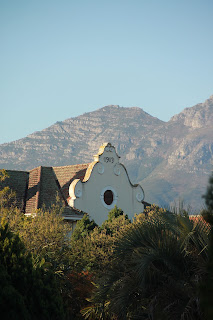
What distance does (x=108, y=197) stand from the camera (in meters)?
34.3

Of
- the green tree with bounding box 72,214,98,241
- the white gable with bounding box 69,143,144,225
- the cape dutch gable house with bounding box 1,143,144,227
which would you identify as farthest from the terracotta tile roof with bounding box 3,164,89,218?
the green tree with bounding box 72,214,98,241

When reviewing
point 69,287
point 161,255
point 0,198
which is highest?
point 0,198

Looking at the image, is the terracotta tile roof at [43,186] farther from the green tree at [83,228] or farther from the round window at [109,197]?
the green tree at [83,228]

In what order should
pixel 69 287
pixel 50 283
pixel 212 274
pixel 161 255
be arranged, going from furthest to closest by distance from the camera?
pixel 69 287, pixel 50 283, pixel 161 255, pixel 212 274

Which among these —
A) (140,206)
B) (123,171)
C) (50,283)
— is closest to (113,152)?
(123,171)

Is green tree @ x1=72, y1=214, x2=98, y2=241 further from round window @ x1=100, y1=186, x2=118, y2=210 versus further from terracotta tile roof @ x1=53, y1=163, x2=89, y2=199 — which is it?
round window @ x1=100, y1=186, x2=118, y2=210

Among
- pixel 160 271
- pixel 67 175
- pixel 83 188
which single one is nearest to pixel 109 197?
pixel 83 188

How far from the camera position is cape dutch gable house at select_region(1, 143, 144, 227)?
31.4 metres

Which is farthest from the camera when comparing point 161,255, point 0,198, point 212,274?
point 0,198

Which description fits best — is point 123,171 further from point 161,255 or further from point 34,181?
point 161,255

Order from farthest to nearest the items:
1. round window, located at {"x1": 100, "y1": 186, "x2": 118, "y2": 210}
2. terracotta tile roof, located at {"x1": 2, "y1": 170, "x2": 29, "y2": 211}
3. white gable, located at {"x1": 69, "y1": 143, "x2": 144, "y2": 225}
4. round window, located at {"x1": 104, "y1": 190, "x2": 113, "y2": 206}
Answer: round window, located at {"x1": 104, "y1": 190, "x2": 113, "y2": 206} < round window, located at {"x1": 100, "y1": 186, "x2": 118, "y2": 210} < white gable, located at {"x1": 69, "y1": 143, "x2": 144, "y2": 225} < terracotta tile roof, located at {"x1": 2, "y1": 170, "x2": 29, "y2": 211}

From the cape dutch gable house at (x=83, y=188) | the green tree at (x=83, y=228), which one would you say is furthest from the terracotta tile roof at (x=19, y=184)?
the green tree at (x=83, y=228)

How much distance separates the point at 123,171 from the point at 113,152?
1.47 metres

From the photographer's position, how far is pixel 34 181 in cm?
3328
